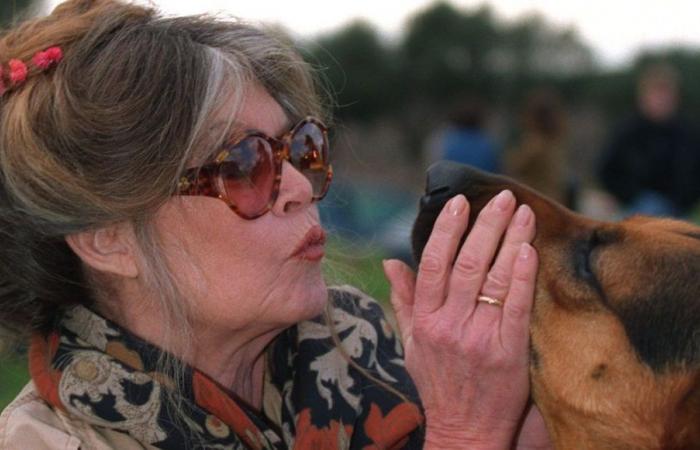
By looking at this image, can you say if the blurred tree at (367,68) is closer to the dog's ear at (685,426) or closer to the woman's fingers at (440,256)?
the woman's fingers at (440,256)

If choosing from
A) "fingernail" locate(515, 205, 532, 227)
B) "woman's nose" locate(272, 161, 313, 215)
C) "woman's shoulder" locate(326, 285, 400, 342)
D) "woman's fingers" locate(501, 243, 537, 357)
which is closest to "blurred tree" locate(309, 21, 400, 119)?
"woman's shoulder" locate(326, 285, 400, 342)

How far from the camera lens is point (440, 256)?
2.50m

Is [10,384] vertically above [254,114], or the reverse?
[254,114]

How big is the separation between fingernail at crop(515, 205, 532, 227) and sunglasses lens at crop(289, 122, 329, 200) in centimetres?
61

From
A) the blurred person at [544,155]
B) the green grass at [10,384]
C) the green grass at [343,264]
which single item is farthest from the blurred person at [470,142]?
the green grass at [343,264]

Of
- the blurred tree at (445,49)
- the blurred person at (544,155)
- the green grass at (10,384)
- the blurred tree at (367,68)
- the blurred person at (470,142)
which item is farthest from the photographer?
the blurred tree at (445,49)

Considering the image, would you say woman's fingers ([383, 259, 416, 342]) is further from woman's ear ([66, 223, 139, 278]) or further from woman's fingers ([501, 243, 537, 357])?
woman's ear ([66, 223, 139, 278])

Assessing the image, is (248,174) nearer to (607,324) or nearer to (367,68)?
(607,324)

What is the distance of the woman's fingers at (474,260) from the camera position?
2473 mm

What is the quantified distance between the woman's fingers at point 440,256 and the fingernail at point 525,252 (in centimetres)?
15

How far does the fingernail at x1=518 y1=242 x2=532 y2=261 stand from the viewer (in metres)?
2.48

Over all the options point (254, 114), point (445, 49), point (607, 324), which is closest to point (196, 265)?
point (254, 114)

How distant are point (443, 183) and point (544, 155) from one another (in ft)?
22.1

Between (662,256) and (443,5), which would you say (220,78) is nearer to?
(662,256)
